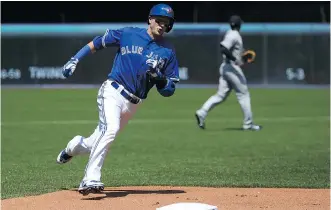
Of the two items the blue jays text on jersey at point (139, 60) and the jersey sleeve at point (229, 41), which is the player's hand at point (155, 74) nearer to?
the blue jays text on jersey at point (139, 60)

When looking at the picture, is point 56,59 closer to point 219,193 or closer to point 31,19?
point 31,19

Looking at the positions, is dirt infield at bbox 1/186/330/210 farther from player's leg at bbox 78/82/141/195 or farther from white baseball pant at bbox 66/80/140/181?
white baseball pant at bbox 66/80/140/181

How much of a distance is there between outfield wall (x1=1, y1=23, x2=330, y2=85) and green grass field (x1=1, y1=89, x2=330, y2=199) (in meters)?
6.34

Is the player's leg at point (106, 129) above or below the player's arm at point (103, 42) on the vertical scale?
below

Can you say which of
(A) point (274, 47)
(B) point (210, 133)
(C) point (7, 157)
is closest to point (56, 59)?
(A) point (274, 47)

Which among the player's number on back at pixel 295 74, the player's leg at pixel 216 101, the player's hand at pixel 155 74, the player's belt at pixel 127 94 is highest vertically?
the player's hand at pixel 155 74

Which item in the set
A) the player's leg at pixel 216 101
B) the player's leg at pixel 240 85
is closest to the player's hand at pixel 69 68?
the player's leg at pixel 240 85

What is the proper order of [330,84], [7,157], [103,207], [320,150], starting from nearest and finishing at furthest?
1. [103,207]
2. [7,157]
3. [320,150]
4. [330,84]

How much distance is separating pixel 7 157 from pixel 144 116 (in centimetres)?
778

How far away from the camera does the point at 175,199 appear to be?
866 centimetres

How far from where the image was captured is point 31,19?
34219 mm

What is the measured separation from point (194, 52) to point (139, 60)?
73.3 ft

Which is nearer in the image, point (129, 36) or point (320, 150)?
point (129, 36)

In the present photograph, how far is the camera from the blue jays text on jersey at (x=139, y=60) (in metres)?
8.90
